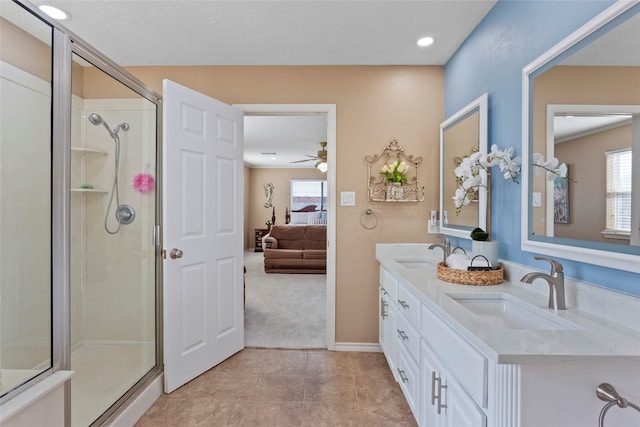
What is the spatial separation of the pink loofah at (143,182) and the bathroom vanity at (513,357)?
1882mm

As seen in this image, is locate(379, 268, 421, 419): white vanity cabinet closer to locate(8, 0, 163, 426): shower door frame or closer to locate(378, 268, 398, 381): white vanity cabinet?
locate(378, 268, 398, 381): white vanity cabinet

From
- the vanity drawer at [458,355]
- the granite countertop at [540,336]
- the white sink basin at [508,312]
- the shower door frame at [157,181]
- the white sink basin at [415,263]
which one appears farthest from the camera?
the white sink basin at [415,263]

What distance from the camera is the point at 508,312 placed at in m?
1.35

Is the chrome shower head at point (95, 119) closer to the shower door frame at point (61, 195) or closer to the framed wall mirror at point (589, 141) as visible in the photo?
the shower door frame at point (61, 195)

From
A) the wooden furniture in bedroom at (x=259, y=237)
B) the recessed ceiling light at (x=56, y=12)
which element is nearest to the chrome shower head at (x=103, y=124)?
the recessed ceiling light at (x=56, y=12)

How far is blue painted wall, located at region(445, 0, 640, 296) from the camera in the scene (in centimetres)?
116

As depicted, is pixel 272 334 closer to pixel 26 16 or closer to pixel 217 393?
pixel 217 393

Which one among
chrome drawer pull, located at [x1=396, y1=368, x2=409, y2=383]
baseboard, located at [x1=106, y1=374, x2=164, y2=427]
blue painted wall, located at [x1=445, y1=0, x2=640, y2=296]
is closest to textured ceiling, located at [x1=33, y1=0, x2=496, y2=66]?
blue painted wall, located at [x1=445, y1=0, x2=640, y2=296]

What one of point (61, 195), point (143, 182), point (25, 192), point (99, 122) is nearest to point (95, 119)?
point (99, 122)

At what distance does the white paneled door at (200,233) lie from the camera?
1.94 m

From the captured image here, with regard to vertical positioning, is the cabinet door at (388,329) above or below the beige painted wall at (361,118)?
below

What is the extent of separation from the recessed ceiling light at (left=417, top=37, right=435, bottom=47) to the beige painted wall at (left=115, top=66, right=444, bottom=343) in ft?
1.07

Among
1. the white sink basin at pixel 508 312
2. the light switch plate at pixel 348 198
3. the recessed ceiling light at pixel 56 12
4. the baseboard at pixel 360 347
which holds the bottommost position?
the baseboard at pixel 360 347

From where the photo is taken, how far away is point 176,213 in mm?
1961
